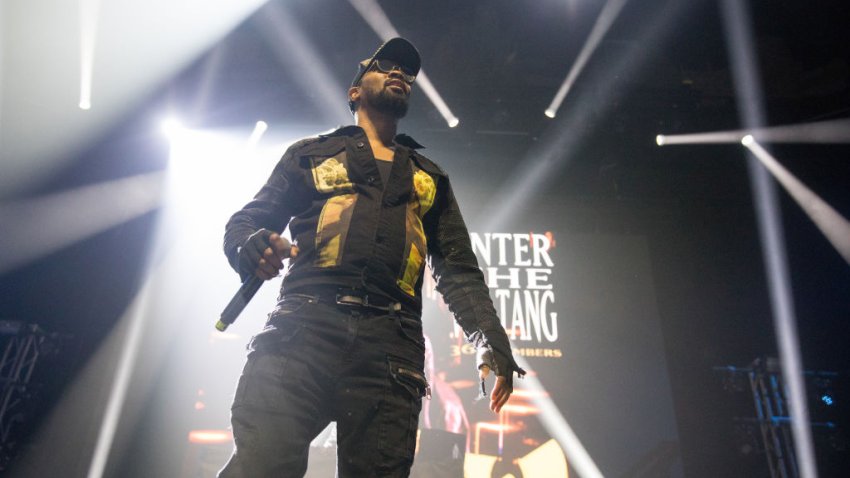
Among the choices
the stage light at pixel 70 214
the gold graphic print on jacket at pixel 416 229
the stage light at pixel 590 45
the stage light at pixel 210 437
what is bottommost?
the stage light at pixel 210 437

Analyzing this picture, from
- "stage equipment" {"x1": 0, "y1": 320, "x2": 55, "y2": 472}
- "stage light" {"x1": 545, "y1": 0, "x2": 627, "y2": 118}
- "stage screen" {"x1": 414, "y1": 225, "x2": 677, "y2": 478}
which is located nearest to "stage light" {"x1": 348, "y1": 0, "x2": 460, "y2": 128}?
"stage light" {"x1": 545, "y1": 0, "x2": 627, "y2": 118}

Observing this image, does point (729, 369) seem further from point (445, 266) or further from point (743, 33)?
point (445, 266)

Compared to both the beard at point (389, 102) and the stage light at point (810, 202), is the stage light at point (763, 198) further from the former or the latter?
the beard at point (389, 102)

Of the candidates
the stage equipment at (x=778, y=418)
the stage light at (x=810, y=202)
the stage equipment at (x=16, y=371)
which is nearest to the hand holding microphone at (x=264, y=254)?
the stage equipment at (x=16, y=371)

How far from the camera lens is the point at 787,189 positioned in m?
8.01

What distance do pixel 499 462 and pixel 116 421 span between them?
4.44 metres

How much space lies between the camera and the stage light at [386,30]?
271 inches

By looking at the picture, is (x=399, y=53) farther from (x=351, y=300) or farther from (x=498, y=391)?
(x=498, y=391)

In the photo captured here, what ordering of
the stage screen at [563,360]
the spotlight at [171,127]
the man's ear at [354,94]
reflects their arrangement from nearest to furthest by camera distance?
the man's ear at [354,94] → the stage screen at [563,360] → the spotlight at [171,127]

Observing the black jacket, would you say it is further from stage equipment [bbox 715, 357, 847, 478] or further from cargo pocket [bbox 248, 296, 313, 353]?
stage equipment [bbox 715, 357, 847, 478]

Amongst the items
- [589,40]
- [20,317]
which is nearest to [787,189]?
[589,40]

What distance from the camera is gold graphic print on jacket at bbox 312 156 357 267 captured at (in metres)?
1.70

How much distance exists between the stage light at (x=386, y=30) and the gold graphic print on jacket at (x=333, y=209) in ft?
18.1

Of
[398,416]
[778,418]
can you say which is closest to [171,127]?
[398,416]
